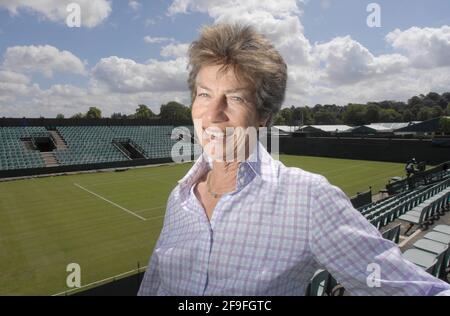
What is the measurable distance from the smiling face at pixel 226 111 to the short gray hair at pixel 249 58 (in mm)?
38

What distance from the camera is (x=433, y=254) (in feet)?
18.3

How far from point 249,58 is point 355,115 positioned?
378 ft

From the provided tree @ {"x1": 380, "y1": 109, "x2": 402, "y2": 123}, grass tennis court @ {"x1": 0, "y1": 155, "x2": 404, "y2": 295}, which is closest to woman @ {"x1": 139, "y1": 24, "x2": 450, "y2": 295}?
grass tennis court @ {"x1": 0, "y1": 155, "x2": 404, "y2": 295}

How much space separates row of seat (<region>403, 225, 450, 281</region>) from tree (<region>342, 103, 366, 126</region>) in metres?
106

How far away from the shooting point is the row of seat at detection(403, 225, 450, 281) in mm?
4883

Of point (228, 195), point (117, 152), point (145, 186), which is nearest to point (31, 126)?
point (117, 152)

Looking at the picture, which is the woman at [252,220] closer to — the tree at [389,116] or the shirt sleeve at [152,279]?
the shirt sleeve at [152,279]

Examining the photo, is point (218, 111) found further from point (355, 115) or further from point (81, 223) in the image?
point (355, 115)

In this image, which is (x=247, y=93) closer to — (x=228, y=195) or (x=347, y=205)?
(x=228, y=195)

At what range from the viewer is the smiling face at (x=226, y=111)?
160 centimetres

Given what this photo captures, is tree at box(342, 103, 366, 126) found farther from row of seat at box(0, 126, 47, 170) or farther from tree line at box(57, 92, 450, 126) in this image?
row of seat at box(0, 126, 47, 170)

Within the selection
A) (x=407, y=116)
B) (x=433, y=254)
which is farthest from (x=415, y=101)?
(x=433, y=254)
